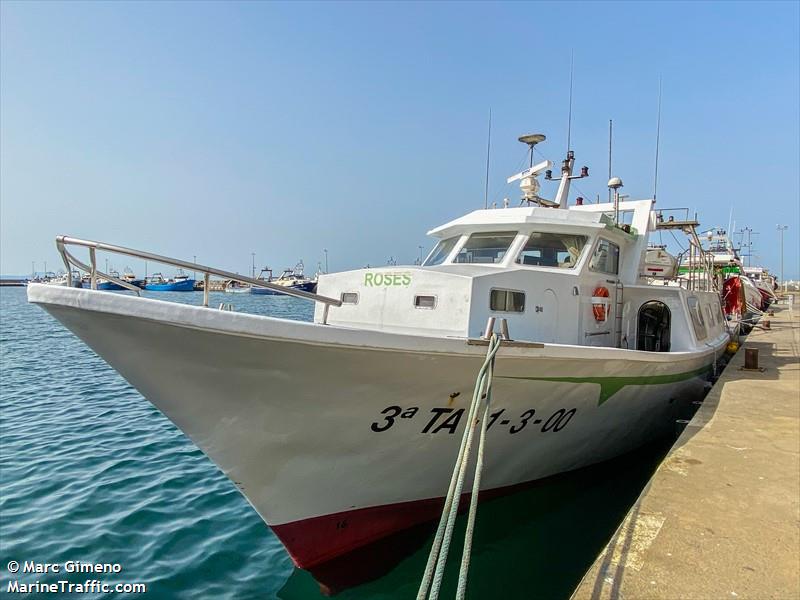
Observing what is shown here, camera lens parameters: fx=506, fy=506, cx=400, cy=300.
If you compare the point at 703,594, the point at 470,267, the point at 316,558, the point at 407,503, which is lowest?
the point at 316,558

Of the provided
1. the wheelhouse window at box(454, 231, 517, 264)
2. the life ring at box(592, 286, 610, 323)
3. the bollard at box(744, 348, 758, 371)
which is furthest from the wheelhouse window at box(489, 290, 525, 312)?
the bollard at box(744, 348, 758, 371)

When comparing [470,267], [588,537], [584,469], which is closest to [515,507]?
[588,537]

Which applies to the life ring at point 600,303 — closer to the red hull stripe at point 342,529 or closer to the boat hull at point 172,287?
the red hull stripe at point 342,529

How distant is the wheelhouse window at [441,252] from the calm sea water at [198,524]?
3.18 metres

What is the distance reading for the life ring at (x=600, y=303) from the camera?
654cm

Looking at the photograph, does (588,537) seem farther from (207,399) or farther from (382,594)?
(207,399)

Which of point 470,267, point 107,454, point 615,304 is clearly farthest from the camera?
point 107,454

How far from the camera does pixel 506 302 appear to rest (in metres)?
5.30

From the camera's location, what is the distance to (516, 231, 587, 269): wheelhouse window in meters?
6.41

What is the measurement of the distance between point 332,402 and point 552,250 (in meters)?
3.78

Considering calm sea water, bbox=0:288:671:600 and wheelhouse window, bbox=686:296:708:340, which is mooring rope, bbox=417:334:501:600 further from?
wheelhouse window, bbox=686:296:708:340

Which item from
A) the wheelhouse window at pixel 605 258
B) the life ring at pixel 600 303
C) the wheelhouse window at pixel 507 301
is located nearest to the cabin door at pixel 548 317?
the wheelhouse window at pixel 507 301

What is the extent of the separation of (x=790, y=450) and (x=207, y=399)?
18.8ft

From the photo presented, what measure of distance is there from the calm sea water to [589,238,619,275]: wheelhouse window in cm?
274
